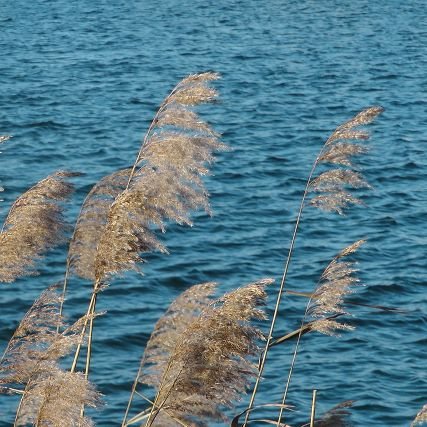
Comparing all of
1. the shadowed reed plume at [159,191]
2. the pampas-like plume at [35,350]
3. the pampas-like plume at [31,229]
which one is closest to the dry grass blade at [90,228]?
the shadowed reed plume at [159,191]

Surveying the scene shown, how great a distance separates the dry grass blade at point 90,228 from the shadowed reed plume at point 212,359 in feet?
3.59

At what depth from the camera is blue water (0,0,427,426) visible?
12086 millimetres

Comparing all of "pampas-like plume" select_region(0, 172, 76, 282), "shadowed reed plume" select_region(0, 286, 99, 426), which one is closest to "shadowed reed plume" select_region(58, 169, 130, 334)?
"pampas-like plume" select_region(0, 172, 76, 282)

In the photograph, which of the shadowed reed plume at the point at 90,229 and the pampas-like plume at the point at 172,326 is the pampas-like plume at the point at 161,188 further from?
the pampas-like plume at the point at 172,326

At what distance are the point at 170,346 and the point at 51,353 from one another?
88cm

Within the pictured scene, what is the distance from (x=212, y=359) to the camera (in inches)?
210

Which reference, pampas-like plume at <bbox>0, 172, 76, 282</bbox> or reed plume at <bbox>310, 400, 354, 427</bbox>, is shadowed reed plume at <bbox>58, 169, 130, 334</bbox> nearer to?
pampas-like plume at <bbox>0, 172, 76, 282</bbox>

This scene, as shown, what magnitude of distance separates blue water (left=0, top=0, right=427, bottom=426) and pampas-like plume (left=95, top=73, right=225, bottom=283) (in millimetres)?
4219

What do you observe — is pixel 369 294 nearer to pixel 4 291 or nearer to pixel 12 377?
pixel 4 291

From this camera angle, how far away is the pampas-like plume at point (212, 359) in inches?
208

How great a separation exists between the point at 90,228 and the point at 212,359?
5.17ft

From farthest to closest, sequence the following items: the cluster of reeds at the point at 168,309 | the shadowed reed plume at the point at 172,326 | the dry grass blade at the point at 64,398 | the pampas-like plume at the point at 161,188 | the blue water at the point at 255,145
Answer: the blue water at the point at 255,145
the pampas-like plume at the point at 161,188
the shadowed reed plume at the point at 172,326
the cluster of reeds at the point at 168,309
the dry grass blade at the point at 64,398

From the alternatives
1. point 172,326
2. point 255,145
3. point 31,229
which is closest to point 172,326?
point 172,326

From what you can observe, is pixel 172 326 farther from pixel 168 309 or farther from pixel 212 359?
pixel 212 359
